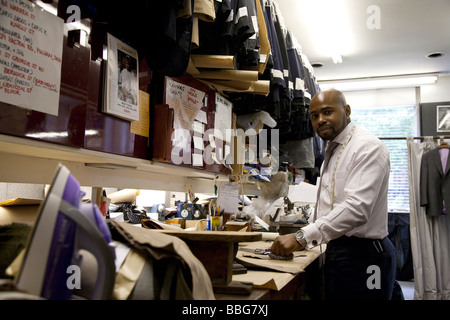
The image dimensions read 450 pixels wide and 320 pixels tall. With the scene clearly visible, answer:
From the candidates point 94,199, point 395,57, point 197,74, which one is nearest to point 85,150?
point 94,199

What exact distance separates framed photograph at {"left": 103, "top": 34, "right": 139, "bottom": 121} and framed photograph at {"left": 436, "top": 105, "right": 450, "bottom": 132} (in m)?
5.90

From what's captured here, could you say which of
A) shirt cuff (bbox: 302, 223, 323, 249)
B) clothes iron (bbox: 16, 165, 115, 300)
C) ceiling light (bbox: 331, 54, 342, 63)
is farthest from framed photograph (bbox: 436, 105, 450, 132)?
clothes iron (bbox: 16, 165, 115, 300)

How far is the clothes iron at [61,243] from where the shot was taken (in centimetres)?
55

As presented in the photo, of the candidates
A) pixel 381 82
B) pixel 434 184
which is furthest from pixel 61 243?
pixel 381 82

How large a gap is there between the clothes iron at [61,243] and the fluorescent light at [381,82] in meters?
6.22

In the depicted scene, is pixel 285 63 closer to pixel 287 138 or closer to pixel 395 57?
pixel 287 138

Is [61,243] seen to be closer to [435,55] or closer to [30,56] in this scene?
[30,56]

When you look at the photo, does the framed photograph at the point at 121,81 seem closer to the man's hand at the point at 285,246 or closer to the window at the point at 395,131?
the man's hand at the point at 285,246

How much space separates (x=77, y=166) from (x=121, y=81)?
44 cm

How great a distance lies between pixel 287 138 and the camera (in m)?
4.40

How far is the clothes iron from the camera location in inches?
21.5

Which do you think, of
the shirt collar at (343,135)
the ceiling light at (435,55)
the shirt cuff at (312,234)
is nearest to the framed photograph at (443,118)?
the ceiling light at (435,55)

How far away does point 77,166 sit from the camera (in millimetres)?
1581

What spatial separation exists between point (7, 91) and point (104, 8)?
0.51 metres
